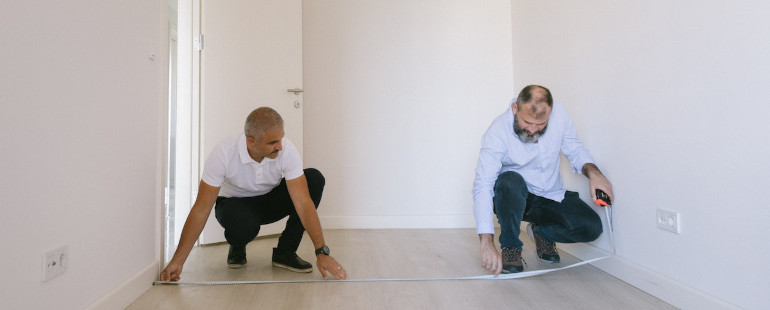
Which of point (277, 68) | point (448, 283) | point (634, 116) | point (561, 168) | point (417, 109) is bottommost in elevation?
point (448, 283)

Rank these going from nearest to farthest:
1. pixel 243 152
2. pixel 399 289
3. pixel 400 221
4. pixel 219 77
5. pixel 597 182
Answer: pixel 399 289, pixel 243 152, pixel 597 182, pixel 219 77, pixel 400 221

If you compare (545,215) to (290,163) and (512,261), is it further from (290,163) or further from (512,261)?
(290,163)

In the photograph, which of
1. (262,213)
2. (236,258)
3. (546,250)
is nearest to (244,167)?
(262,213)

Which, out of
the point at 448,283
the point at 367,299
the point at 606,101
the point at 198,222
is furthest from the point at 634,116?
the point at 198,222

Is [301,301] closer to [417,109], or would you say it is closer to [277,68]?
[277,68]

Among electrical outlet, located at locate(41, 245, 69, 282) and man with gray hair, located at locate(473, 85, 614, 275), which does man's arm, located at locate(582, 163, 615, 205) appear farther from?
electrical outlet, located at locate(41, 245, 69, 282)

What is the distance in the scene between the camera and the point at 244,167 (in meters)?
2.13

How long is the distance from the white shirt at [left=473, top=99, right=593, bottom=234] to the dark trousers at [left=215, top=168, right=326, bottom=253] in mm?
789

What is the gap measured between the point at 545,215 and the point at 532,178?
0.18m

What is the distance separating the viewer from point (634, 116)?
81.5 inches

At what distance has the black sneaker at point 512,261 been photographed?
2.17 metres

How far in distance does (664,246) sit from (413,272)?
101cm

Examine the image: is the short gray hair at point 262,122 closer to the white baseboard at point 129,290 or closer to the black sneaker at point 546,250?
the white baseboard at point 129,290

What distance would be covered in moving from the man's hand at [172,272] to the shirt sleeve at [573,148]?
1.76m
